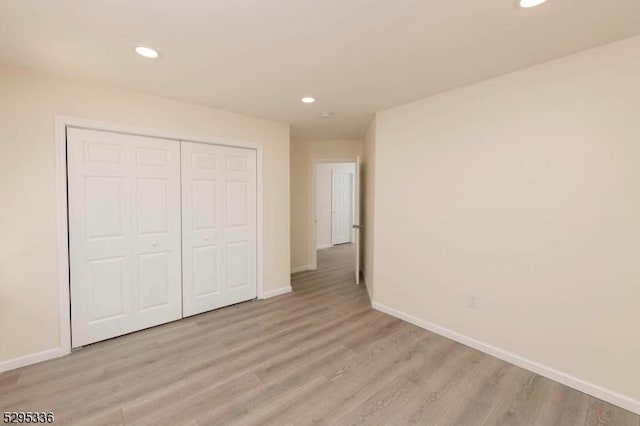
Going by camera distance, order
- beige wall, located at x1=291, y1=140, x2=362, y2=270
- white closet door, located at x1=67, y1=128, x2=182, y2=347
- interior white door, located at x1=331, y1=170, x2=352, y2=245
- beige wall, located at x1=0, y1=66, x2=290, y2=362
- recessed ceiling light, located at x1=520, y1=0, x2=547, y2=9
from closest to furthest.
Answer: recessed ceiling light, located at x1=520, y1=0, x2=547, y2=9
beige wall, located at x1=0, y1=66, x2=290, y2=362
white closet door, located at x1=67, y1=128, x2=182, y2=347
beige wall, located at x1=291, y1=140, x2=362, y2=270
interior white door, located at x1=331, y1=170, x2=352, y2=245

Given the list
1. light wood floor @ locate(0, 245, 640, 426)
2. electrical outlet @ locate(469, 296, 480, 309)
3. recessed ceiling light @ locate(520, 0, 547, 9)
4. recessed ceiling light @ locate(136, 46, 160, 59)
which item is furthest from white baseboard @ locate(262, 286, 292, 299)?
recessed ceiling light @ locate(520, 0, 547, 9)

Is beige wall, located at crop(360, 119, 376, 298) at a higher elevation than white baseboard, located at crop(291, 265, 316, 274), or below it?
higher

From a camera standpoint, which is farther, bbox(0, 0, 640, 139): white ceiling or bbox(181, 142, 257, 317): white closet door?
bbox(181, 142, 257, 317): white closet door

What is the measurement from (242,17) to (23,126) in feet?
6.91

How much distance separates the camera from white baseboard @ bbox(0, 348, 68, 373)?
2.09m

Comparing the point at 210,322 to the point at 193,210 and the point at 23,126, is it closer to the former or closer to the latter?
the point at 193,210

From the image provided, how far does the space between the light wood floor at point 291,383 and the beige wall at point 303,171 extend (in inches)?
89.2

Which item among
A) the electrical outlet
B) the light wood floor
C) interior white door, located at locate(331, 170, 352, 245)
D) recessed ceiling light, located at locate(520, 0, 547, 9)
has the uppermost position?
recessed ceiling light, located at locate(520, 0, 547, 9)

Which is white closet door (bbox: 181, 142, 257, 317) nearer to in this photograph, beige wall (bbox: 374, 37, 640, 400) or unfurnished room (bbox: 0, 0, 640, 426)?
unfurnished room (bbox: 0, 0, 640, 426)

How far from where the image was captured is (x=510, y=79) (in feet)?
7.23

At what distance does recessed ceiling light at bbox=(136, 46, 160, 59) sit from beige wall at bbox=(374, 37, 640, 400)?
7.86 ft

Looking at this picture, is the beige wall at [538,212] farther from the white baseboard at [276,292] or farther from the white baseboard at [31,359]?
the white baseboard at [31,359]

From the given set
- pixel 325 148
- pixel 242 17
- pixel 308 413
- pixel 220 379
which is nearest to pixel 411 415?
pixel 308 413

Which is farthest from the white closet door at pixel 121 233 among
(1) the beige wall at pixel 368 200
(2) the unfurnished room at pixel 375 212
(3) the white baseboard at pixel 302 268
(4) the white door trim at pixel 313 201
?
(4) the white door trim at pixel 313 201
